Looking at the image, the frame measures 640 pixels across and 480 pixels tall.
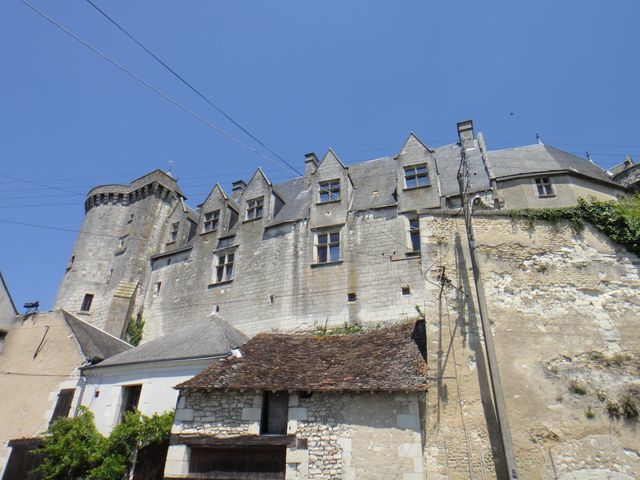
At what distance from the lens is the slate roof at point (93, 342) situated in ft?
51.8

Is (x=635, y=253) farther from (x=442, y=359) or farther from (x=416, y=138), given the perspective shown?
(x=416, y=138)

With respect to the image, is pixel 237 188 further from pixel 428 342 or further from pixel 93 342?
pixel 428 342

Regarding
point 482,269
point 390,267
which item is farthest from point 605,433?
point 390,267

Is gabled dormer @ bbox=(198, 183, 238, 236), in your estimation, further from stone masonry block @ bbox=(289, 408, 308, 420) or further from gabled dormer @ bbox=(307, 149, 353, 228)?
stone masonry block @ bbox=(289, 408, 308, 420)

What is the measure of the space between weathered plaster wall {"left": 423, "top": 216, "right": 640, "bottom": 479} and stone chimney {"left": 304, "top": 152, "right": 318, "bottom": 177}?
12524 mm

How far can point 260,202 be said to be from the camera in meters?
21.7

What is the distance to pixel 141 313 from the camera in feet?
72.6

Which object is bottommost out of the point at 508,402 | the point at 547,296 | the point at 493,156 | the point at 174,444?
the point at 174,444

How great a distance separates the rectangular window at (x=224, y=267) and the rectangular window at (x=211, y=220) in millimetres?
2051

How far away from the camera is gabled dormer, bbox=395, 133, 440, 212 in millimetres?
17859

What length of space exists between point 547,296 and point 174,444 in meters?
10.1

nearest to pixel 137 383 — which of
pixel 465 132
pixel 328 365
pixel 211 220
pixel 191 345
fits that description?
pixel 191 345

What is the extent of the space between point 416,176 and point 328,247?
515 centimetres

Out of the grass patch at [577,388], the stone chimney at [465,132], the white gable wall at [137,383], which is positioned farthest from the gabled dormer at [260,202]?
the grass patch at [577,388]
